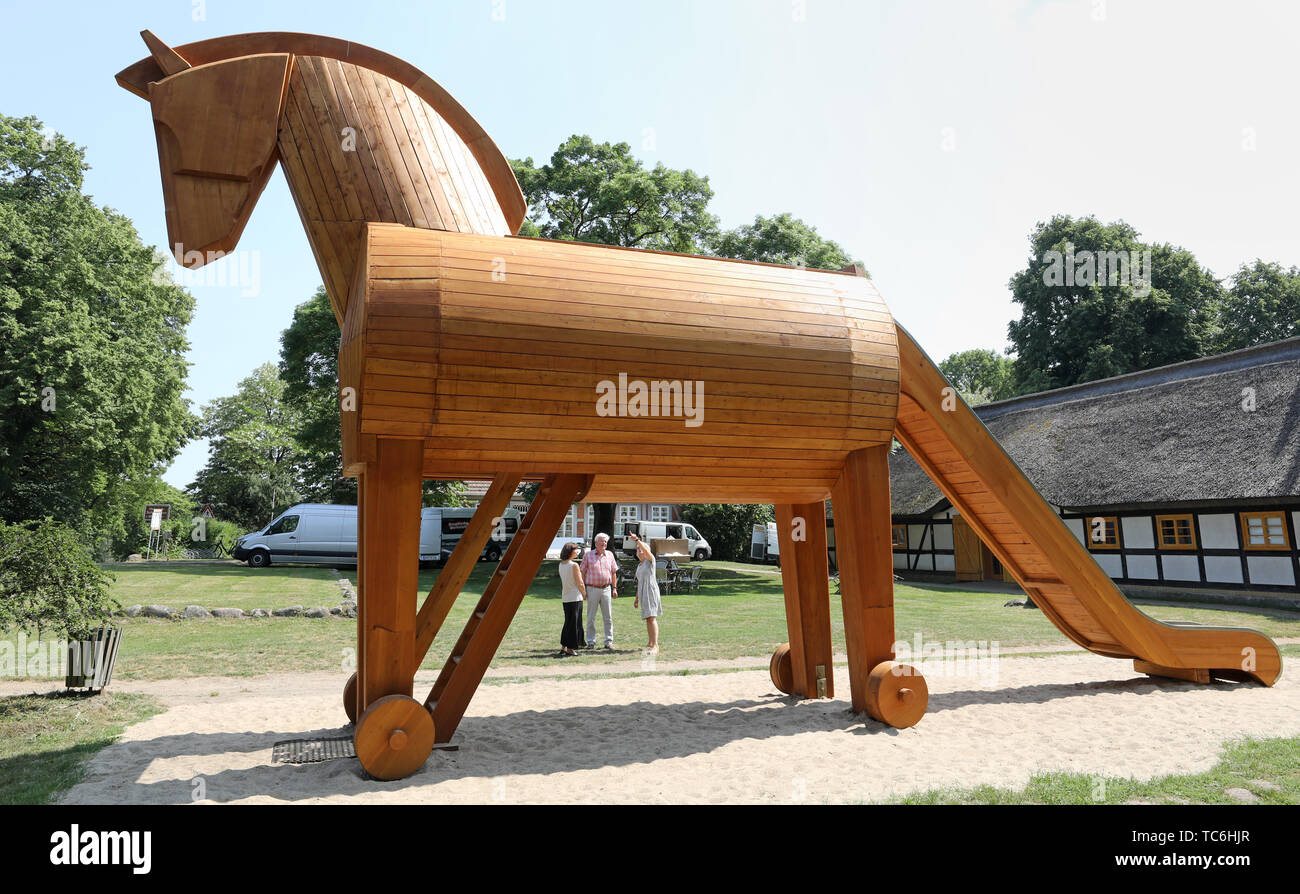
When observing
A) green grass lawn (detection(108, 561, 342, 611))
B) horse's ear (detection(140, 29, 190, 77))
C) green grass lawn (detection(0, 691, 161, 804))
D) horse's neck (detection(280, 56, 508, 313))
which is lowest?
green grass lawn (detection(0, 691, 161, 804))

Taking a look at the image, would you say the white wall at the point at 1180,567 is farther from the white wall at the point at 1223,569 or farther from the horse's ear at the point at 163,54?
the horse's ear at the point at 163,54

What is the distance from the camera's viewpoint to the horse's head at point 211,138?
630cm

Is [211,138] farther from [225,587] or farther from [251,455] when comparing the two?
[251,455]

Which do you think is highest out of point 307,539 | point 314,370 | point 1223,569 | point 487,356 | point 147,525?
point 314,370

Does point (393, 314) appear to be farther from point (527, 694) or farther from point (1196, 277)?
point (1196, 277)

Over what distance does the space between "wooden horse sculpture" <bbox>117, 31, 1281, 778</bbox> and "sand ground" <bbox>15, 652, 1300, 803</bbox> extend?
57 centimetres

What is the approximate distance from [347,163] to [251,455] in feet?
178

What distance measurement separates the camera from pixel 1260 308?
1609 inches

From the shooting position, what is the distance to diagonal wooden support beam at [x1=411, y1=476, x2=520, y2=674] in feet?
23.1
